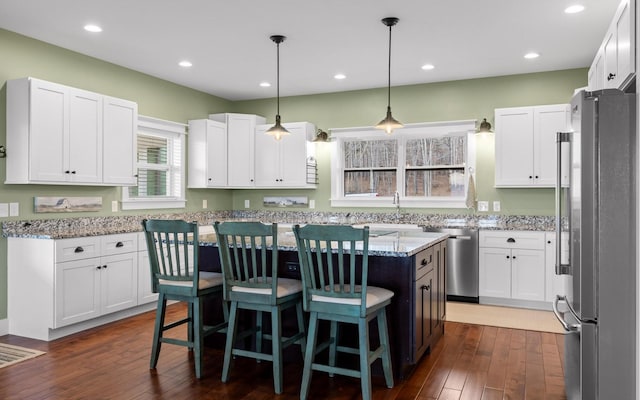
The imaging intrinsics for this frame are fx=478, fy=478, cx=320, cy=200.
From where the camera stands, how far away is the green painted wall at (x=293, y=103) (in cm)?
436

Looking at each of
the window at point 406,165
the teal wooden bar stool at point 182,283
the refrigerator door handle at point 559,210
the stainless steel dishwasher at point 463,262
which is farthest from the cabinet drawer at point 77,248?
the refrigerator door handle at point 559,210

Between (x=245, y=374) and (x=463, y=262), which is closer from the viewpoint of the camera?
(x=245, y=374)

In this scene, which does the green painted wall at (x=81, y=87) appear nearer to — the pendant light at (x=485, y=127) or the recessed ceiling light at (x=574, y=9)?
the pendant light at (x=485, y=127)

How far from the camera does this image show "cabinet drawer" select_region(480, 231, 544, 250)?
202 inches

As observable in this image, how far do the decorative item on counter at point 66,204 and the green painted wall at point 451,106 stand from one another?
2.62 m

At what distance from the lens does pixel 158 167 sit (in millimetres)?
5992

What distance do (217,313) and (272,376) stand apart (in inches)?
28.4

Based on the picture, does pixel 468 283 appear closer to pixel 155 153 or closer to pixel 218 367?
pixel 218 367

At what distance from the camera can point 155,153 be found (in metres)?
5.97

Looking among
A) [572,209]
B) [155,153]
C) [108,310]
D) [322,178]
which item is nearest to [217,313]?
[108,310]

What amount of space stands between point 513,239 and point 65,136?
15.2 ft

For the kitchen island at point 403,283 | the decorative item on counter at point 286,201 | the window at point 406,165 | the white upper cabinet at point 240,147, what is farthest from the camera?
the decorative item on counter at point 286,201

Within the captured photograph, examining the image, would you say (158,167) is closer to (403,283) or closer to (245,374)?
(245,374)

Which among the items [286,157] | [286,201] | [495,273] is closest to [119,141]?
[286,157]
